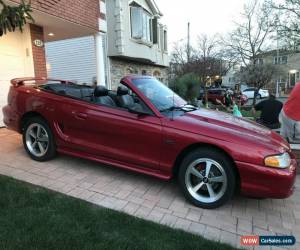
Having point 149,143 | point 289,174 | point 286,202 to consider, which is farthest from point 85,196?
point 286,202

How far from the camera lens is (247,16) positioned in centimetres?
3012

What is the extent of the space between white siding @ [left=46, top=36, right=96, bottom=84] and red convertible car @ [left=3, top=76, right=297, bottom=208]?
10912 mm

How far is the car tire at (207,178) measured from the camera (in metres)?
3.60

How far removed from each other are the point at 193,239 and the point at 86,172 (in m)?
2.18

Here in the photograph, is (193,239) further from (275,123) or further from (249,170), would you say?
(275,123)

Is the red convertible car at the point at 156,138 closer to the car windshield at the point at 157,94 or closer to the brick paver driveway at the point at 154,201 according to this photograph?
the car windshield at the point at 157,94

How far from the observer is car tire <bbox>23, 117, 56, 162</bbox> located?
4.78m

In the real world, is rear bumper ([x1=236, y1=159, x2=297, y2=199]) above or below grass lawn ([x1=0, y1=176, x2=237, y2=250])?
above

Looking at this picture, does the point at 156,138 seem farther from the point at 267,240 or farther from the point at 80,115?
the point at 267,240

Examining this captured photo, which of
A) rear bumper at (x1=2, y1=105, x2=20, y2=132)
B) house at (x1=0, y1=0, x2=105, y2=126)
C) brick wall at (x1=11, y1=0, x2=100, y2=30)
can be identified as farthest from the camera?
house at (x1=0, y1=0, x2=105, y2=126)

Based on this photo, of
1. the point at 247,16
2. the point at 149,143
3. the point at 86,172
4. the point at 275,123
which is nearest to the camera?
the point at 149,143

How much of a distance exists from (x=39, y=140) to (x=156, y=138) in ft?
7.18

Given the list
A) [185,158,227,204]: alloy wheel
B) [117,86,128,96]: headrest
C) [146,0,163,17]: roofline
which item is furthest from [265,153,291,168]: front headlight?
[146,0,163,17]: roofline

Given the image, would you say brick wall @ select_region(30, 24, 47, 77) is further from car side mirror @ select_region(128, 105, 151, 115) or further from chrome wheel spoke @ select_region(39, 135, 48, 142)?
car side mirror @ select_region(128, 105, 151, 115)
